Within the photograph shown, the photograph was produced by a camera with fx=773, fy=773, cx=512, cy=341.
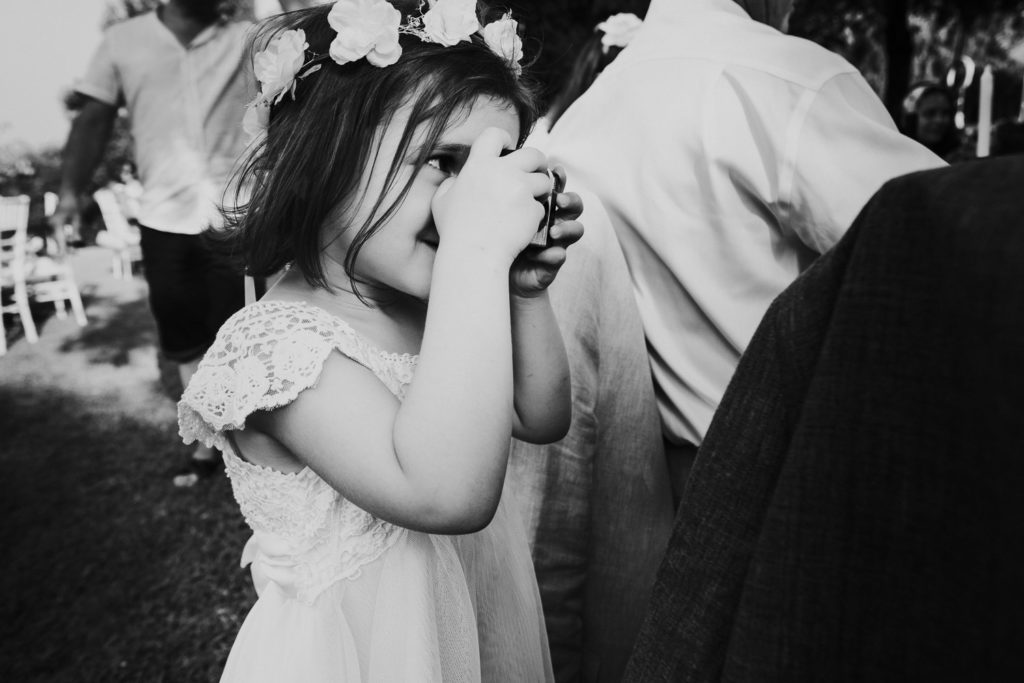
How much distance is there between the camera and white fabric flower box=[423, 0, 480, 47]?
119cm

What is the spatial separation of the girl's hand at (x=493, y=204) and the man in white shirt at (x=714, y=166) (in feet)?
1.84

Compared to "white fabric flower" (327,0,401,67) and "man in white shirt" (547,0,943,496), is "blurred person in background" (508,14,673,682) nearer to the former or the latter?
"man in white shirt" (547,0,943,496)

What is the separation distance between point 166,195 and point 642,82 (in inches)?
103

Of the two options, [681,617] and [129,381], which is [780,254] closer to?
[681,617]

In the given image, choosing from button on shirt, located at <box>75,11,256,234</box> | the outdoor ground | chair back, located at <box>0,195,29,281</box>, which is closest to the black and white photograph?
the outdoor ground

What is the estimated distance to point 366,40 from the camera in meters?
1.12

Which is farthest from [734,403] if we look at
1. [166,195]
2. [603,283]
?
[166,195]

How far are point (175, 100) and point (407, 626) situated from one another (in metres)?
3.09

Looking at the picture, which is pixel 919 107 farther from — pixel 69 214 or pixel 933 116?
pixel 69 214

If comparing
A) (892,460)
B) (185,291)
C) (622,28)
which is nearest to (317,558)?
(892,460)

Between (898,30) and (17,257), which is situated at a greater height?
(898,30)

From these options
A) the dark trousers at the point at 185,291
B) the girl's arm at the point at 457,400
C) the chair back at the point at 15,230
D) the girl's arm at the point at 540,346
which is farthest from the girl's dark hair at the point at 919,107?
the chair back at the point at 15,230

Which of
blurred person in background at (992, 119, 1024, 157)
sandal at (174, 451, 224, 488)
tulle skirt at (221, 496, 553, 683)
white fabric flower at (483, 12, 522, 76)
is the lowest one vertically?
sandal at (174, 451, 224, 488)

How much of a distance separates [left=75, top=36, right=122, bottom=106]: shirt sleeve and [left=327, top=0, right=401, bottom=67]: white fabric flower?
113 inches
